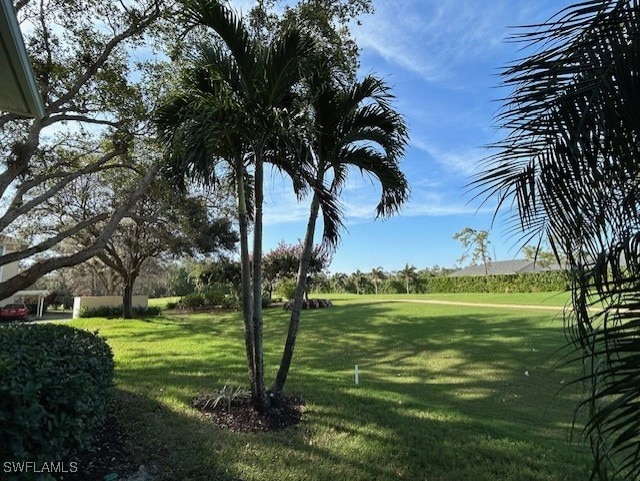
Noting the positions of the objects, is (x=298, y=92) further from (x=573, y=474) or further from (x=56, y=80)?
(x=56, y=80)

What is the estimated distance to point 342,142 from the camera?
5246 mm

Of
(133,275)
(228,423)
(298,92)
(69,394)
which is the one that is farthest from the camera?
(133,275)

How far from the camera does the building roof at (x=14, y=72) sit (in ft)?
9.35

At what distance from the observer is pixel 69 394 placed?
258cm

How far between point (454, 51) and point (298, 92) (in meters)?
2.60

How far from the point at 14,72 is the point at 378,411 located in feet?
18.1

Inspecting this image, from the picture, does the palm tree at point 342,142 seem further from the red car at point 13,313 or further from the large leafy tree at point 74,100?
the red car at point 13,313

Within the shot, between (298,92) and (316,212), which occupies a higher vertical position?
(298,92)

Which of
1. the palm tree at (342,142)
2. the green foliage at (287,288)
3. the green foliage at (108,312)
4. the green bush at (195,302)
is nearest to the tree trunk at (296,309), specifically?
the palm tree at (342,142)

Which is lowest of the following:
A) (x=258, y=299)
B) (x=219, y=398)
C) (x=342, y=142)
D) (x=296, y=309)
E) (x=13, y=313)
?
(x=13, y=313)

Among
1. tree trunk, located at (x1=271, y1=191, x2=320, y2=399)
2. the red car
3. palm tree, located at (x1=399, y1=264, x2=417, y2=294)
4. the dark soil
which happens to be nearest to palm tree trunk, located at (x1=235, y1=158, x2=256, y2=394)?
the dark soil

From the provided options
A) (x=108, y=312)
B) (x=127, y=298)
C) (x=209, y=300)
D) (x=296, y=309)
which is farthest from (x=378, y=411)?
(x=209, y=300)

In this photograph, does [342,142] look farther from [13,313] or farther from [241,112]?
[13,313]

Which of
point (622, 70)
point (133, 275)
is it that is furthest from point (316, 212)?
point (133, 275)
